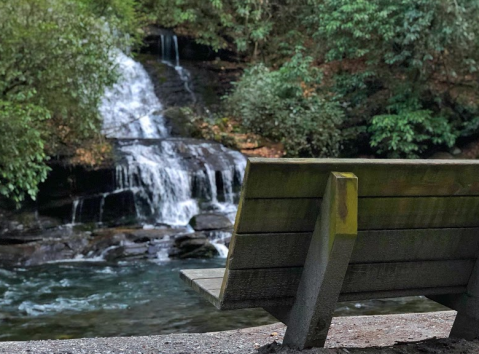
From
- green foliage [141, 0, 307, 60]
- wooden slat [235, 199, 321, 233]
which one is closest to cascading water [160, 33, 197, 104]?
green foliage [141, 0, 307, 60]

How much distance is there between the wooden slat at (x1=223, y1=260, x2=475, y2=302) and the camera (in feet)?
8.36

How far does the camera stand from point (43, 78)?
34.0ft

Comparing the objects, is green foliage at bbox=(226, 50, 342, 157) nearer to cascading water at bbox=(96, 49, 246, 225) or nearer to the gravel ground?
cascading water at bbox=(96, 49, 246, 225)

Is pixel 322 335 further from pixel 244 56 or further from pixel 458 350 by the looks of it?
pixel 244 56

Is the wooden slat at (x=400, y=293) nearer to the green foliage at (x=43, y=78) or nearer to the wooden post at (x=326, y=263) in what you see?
the wooden post at (x=326, y=263)

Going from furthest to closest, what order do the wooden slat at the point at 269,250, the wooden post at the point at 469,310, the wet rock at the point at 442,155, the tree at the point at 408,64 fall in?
the wet rock at the point at 442,155, the tree at the point at 408,64, the wooden post at the point at 469,310, the wooden slat at the point at 269,250

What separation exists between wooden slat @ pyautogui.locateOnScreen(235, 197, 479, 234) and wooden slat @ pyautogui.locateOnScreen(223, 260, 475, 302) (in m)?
0.21

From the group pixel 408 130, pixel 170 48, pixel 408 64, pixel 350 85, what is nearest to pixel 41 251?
pixel 408 130

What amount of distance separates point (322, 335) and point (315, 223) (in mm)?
533

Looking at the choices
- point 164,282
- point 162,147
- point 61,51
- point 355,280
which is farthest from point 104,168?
point 355,280

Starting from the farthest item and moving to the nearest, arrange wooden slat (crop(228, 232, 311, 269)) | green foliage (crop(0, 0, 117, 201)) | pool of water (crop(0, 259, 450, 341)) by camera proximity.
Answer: green foliage (crop(0, 0, 117, 201))
pool of water (crop(0, 259, 450, 341))
wooden slat (crop(228, 232, 311, 269))

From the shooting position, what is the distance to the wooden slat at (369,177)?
7.58 ft

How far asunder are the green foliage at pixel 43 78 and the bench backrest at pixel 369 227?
728 cm

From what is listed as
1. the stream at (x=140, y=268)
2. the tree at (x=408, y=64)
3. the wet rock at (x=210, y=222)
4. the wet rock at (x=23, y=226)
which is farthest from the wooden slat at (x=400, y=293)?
the tree at (x=408, y=64)
